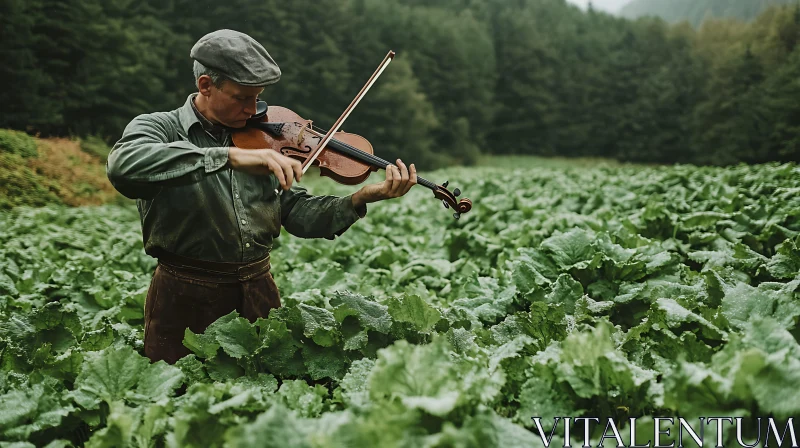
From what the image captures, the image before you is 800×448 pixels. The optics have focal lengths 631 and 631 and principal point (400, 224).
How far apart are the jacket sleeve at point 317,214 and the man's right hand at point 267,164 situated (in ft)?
2.42

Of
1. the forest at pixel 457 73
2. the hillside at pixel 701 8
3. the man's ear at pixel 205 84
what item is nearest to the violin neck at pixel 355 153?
the man's ear at pixel 205 84

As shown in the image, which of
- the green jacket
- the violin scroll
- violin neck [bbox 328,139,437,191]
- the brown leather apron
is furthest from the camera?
the violin scroll

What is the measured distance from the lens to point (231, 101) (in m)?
2.82

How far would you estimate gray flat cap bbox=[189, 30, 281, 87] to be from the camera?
268 cm

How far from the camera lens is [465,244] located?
6949 millimetres

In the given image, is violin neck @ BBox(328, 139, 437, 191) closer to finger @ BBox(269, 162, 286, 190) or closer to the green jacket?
the green jacket

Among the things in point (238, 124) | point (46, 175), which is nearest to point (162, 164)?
point (238, 124)

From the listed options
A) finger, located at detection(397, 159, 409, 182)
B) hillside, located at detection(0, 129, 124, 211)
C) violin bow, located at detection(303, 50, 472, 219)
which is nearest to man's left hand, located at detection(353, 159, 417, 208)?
finger, located at detection(397, 159, 409, 182)

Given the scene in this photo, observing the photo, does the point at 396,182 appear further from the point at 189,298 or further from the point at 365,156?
the point at 189,298

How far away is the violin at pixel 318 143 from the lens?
9.94ft

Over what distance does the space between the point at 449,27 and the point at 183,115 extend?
5018 cm

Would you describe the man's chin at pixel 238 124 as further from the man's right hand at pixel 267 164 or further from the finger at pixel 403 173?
the finger at pixel 403 173

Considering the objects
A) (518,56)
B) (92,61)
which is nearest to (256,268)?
(92,61)

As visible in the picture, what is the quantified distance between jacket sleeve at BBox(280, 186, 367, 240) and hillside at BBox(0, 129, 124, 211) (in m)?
12.5
